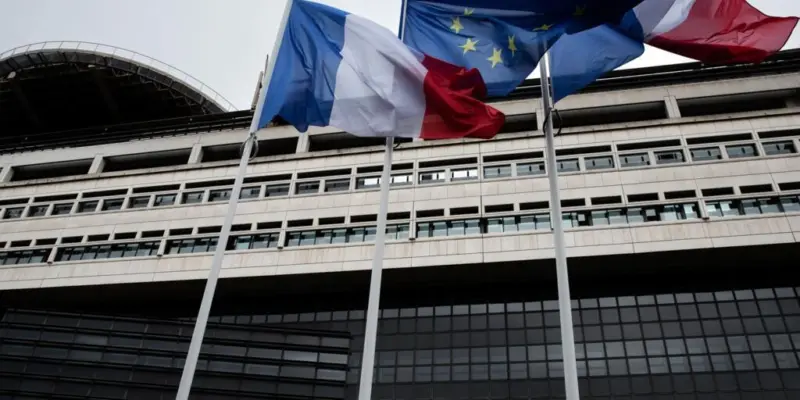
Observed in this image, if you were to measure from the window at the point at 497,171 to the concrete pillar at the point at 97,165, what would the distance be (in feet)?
94.2

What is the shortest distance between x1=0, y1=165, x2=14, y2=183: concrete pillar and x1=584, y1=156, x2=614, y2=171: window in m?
42.6

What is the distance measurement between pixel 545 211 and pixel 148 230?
79.4ft

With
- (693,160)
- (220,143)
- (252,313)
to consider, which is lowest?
(252,313)

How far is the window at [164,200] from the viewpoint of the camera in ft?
147

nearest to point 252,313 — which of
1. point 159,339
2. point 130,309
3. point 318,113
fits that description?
point 159,339

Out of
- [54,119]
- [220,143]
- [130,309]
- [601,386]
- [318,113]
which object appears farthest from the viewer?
[54,119]

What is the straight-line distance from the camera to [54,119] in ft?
201

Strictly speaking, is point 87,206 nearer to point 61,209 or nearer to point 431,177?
point 61,209

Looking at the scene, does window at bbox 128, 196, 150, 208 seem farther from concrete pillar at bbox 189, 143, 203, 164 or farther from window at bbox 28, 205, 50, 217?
window at bbox 28, 205, 50, 217

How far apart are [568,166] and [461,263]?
9136 millimetres

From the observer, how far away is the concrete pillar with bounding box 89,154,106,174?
50.1 meters

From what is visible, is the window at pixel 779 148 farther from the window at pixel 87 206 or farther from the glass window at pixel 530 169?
the window at pixel 87 206

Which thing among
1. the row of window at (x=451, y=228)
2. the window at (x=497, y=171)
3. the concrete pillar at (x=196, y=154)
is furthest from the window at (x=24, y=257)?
the window at (x=497, y=171)

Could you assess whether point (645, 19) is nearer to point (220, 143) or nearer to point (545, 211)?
point (545, 211)
